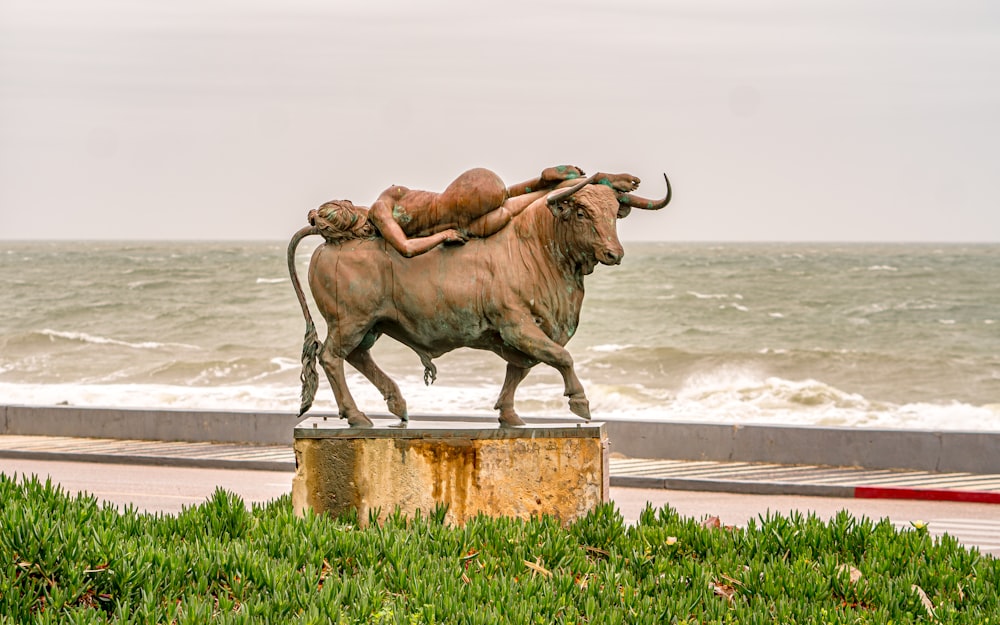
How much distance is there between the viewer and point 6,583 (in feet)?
20.0

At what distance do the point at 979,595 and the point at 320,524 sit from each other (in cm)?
358

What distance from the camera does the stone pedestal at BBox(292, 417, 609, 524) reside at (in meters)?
8.36

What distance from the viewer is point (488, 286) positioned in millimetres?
8594

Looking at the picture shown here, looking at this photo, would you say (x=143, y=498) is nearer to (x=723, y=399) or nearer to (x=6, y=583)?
(x=6, y=583)

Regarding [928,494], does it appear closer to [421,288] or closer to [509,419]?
[509,419]

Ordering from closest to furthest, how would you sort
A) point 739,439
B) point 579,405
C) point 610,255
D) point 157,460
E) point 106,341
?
point 610,255, point 579,405, point 739,439, point 157,460, point 106,341

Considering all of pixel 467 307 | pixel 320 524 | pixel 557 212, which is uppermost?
pixel 557 212

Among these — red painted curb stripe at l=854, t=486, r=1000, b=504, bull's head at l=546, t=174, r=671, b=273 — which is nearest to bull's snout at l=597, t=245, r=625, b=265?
bull's head at l=546, t=174, r=671, b=273

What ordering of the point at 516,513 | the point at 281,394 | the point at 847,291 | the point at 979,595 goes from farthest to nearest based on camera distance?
the point at 847,291, the point at 281,394, the point at 516,513, the point at 979,595

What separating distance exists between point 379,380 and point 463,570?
8.14 ft

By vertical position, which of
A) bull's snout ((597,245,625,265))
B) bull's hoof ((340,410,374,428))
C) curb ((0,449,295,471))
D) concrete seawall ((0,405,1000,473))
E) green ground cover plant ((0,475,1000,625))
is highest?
bull's snout ((597,245,625,265))

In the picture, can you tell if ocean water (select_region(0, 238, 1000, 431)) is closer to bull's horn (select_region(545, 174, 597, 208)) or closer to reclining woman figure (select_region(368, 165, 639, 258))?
reclining woman figure (select_region(368, 165, 639, 258))

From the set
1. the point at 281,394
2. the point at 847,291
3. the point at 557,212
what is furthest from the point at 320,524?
the point at 847,291

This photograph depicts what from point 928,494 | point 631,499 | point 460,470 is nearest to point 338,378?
point 460,470
